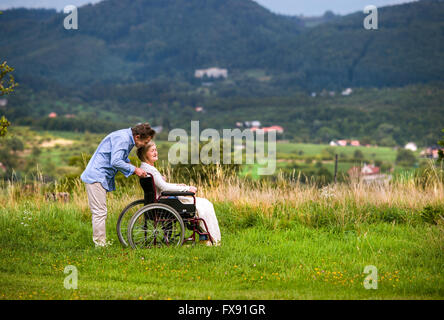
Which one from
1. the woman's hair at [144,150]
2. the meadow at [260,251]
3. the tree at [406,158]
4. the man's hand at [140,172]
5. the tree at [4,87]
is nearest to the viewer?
the meadow at [260,251]

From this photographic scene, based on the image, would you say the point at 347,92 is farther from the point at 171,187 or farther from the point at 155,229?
the point at 155,229

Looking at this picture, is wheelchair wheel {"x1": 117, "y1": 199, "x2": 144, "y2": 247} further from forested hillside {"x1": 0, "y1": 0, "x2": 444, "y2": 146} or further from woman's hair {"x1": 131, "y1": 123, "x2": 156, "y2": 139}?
forested hillside {"x1": 0, "y1": 0, "x2": 444, "y2": 146}

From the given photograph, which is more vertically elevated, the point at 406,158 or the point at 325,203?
the point at 325,203

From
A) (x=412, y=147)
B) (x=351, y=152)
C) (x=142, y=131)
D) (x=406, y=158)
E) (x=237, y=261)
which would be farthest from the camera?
(x=412, y=147)

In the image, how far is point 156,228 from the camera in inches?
264

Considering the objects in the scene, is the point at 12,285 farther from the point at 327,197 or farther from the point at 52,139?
the point at 52,139

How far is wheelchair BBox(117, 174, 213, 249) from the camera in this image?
6629mm

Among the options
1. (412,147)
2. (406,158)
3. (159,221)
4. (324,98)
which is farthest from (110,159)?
(324,98)

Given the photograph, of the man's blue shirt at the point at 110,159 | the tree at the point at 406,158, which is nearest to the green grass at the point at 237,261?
the man's blue shirt at the point at 110,159

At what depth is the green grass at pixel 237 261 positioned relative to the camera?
16.8 feet

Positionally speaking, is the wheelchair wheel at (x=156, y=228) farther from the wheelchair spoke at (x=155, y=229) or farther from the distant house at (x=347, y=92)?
the distant house at (x=347, y=92)

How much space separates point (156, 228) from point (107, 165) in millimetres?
1014

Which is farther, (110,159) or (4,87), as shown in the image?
(4,87)

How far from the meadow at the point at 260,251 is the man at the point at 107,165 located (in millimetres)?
489
